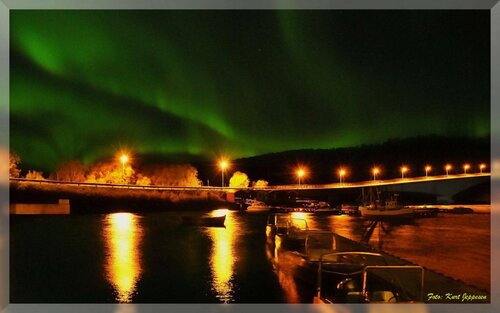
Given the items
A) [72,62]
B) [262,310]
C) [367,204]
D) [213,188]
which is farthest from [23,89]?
[367,204]

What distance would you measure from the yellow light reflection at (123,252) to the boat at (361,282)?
80.5 inches

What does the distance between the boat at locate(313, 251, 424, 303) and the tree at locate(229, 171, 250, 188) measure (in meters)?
1.47

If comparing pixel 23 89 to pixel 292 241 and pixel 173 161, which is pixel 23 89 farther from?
pixel 292 241

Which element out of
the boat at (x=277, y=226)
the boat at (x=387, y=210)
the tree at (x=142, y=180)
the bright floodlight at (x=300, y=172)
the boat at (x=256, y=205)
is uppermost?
the bright floodlight at (x=300, y=172)

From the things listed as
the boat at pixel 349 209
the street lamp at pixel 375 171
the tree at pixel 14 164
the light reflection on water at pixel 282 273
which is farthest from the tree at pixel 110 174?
the boat at pixel 349 209

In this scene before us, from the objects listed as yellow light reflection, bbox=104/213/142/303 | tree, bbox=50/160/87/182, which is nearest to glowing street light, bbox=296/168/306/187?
yellow light reflection, bbox=104/213/142/303

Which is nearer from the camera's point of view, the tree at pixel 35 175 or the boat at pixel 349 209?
the tree at pixel 35 175

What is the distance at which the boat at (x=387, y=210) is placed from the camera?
7.95 meters

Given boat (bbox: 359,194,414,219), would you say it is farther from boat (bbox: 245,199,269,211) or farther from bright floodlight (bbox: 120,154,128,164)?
bright floodlight (bbox: 120,154,128,164)

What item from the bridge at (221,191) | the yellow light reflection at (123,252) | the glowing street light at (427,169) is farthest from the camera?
the glowing street light at (427,169)

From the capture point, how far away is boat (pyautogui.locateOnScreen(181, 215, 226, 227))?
757cm

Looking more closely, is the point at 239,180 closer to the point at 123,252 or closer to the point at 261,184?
the point at 261,184

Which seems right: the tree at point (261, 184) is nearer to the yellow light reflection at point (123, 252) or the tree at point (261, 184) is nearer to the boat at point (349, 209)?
the yellow light reflection at point (123, 252)

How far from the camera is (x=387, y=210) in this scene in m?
8.36
